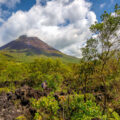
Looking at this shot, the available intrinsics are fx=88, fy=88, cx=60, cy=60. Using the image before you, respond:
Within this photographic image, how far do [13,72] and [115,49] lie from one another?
25.8 metres

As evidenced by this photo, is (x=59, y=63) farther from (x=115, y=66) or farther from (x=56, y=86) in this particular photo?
(x=115, y=66)

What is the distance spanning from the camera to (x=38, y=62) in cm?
2483

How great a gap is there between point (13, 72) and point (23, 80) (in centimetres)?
358

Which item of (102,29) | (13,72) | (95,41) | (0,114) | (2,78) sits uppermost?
(102,29)

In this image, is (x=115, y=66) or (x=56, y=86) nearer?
(x=115, y=66)

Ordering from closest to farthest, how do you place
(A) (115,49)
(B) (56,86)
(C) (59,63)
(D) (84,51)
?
(A) (115,49), (D) (84,51), (B) (56,86), (C) (59,63)

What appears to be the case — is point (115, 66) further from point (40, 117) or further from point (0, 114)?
point (0, 114)

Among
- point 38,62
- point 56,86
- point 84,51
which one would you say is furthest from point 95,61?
point 38,62

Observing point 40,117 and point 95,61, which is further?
point 95,61

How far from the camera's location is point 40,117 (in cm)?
583

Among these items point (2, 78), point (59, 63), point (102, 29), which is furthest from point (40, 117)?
point (2, 78)

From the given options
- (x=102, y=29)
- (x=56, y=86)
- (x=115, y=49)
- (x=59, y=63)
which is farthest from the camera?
(x=59, y=63)

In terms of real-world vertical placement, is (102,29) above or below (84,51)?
above

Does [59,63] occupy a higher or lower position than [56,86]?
higher
